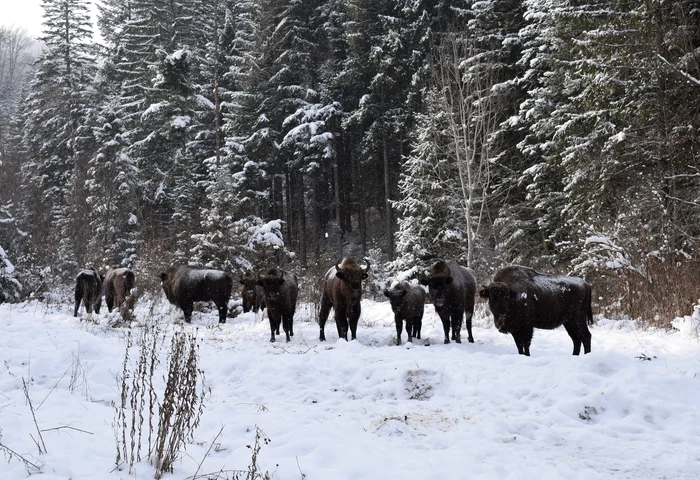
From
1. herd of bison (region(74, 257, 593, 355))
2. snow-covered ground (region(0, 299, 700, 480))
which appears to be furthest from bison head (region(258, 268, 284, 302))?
snow-covered ground (region(0, 299, 700, 480))

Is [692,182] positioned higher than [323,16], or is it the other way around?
[323,16]

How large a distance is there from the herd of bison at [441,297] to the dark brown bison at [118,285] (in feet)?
3.00

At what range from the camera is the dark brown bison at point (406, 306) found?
10.3m

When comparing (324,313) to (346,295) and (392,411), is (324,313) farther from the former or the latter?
(392,411)

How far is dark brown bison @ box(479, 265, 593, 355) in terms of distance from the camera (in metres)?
8.39

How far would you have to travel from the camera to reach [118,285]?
54.1ft

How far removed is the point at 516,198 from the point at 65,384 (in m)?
21.2

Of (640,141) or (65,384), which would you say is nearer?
(65,384)

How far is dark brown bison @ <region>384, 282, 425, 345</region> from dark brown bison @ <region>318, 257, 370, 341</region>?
660 mm

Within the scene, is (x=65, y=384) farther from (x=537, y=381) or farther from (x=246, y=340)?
(x=537, y=381)

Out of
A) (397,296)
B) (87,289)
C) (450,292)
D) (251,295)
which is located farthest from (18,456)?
(87,289)

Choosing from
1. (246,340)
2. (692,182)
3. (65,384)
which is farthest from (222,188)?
(692,182)

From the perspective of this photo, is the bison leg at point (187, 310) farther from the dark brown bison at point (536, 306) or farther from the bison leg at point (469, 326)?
the dark brown bison at point (536, 306)

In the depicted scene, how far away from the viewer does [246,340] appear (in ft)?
37.2
